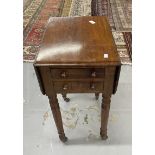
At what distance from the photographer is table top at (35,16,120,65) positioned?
39.5 inches

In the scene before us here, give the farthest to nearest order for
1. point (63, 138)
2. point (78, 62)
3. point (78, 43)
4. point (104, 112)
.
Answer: point (63, 138) → point (104, 112) → point (78, 43) → point (78, 62)

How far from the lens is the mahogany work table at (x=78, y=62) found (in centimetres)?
100

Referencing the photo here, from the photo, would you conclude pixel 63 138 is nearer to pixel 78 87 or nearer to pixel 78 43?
pixel 78 87

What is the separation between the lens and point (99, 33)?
3.87 feet

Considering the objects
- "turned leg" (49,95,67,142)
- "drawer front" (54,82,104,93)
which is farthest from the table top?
"turned leg" (49,95,67,142)

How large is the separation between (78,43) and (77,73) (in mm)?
168

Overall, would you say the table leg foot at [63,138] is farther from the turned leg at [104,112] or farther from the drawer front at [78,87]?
the drawer front at [78,87]

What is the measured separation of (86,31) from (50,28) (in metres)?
0.20

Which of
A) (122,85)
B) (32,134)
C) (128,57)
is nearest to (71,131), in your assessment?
(32,134)

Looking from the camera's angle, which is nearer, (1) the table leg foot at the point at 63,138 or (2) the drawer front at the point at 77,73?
(2) the drawer front at the point at 77,73

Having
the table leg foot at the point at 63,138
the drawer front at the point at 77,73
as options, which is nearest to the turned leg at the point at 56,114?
the table leg foot at the point at 63,138

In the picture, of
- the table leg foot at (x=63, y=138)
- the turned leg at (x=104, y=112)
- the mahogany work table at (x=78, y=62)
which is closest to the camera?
the mahogany work table at (x=78, y=62)

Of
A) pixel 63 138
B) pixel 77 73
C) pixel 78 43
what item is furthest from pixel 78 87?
pixel 63 138

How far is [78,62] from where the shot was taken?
99cm
